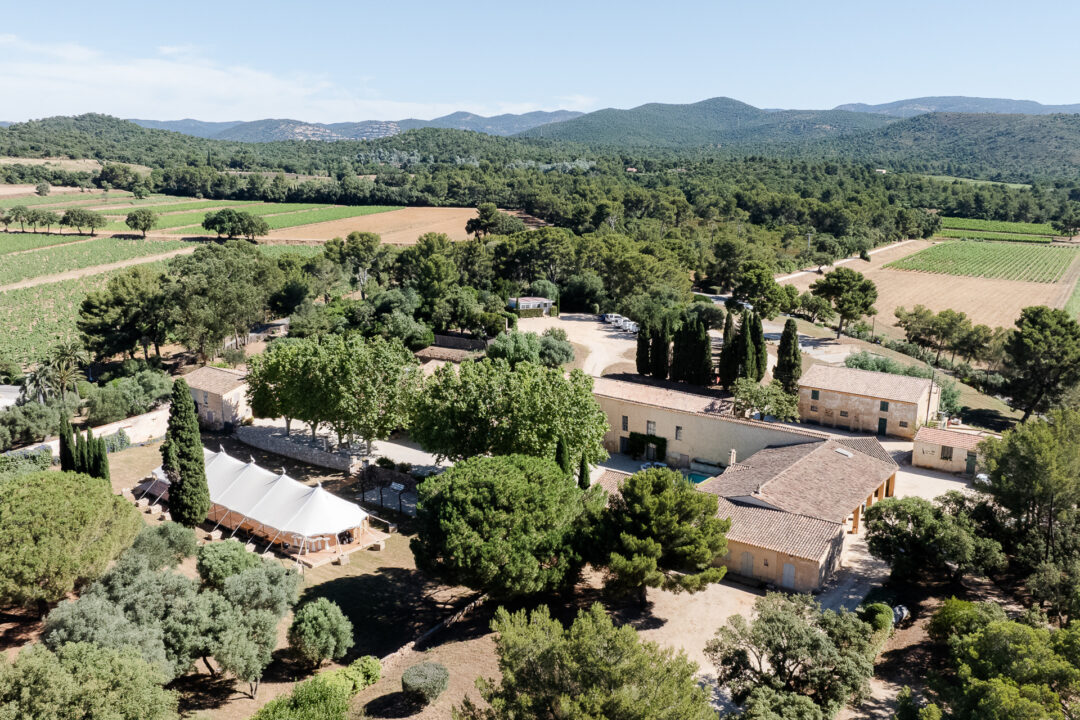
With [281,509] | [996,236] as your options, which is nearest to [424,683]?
[281,509]

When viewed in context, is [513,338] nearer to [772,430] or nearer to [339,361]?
[339,361]

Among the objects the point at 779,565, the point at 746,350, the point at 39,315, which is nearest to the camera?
the point at 779,565

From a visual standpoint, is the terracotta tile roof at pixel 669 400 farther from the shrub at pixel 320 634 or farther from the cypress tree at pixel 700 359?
the shrub at pixel 320 634

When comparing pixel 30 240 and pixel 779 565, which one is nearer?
pixel 779 565

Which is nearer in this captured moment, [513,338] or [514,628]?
[514,628]

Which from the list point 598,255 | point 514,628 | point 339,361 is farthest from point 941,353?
point 514,628

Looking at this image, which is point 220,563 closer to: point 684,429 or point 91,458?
point 91,458

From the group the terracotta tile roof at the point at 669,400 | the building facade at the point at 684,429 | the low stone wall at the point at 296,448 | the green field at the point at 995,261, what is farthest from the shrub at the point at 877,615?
the green field at the point at 995,261
